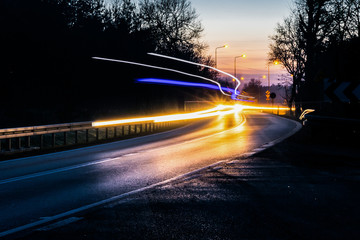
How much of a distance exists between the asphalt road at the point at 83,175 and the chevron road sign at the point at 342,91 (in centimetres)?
364

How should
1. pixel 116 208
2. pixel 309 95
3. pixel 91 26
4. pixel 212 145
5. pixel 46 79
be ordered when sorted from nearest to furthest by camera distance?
pixel 116 208, pixel 212 145, pixel 46 79, pixel 91 26, pixel 309 95

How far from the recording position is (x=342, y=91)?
17734mm

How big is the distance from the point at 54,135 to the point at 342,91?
487 inches

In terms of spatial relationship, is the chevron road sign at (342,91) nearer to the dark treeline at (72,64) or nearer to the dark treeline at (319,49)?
the dark treeline at (319,49)

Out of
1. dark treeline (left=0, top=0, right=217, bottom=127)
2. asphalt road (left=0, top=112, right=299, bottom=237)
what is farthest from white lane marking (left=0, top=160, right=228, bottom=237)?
dark treeline (left=0, top=0, right=217, bottom=127)

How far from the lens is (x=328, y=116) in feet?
56.5

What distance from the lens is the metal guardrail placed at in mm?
16672

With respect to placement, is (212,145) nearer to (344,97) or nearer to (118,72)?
(344,97)

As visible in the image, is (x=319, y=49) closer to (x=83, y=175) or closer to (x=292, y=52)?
(x=292, y=52)

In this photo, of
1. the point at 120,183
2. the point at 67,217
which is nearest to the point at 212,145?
the point at 120,183

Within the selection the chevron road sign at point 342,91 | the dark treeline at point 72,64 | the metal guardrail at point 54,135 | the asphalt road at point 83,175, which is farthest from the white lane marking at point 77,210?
the dark treeline at point 72,64

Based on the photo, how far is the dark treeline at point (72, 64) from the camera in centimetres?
3036

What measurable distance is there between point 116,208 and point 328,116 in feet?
40.6

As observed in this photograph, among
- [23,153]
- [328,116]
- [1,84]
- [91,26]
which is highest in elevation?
[91,26]
